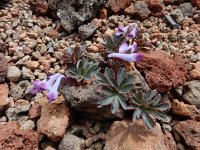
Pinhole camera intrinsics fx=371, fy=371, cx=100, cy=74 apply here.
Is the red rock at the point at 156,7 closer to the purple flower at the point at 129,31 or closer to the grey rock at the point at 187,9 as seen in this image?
the grey rock at the point at 187,9

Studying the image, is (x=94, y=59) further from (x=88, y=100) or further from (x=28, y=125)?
(x=28, y=125)

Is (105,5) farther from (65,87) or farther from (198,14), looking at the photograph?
(65,87)

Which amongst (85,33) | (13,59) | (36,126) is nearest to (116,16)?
(85,33)

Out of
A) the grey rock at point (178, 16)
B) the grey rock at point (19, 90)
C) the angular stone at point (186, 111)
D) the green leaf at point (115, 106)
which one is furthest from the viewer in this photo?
A: the grey rock at point (178, 16)

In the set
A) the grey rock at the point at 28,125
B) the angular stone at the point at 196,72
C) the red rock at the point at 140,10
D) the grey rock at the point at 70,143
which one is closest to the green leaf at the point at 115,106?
the grey rock at the point at 70,143

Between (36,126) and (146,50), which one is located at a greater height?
(146,50)

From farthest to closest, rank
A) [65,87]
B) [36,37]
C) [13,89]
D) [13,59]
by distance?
[36,37] < [13,59] < [13,89] < [65,87]
